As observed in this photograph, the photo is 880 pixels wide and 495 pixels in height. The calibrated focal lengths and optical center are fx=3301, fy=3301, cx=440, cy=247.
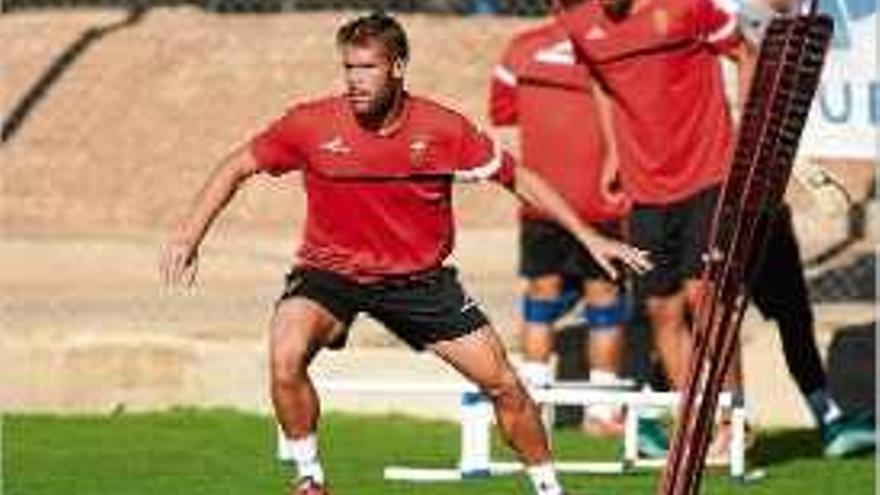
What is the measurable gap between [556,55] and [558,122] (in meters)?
0.31

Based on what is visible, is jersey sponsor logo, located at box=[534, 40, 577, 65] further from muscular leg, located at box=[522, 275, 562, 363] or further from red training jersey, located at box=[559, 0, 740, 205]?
red training jersey, located at box=[559, 0, 740, 205]

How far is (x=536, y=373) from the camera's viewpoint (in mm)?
13805

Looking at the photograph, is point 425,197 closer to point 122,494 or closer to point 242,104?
point 122,494

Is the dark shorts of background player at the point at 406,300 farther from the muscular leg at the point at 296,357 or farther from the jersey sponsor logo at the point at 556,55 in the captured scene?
the jersey sponsor logo at the point at 556,55

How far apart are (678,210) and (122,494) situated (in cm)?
253

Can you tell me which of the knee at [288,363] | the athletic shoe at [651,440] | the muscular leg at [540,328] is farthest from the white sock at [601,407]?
the knee at [288,363]

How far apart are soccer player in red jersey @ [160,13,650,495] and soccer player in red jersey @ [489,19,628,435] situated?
330 centimetres

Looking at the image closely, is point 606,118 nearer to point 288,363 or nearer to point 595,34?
point 595,34

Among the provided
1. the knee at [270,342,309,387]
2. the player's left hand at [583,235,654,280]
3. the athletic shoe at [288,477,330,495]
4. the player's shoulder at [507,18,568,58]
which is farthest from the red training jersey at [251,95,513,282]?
the player's shoulder at [507,18,568,58]

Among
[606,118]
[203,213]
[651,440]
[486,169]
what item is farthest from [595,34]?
[203,213]

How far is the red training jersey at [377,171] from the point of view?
10.9 meters

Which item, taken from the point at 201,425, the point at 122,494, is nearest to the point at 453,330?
the point at 122,494

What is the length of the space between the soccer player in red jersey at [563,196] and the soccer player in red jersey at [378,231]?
3.30m

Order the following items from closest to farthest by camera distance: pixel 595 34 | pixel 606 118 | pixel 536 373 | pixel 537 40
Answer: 1. pixel 595 34
2. pixel 606 118
3. pixel 536 373
4. pixel 537 40
